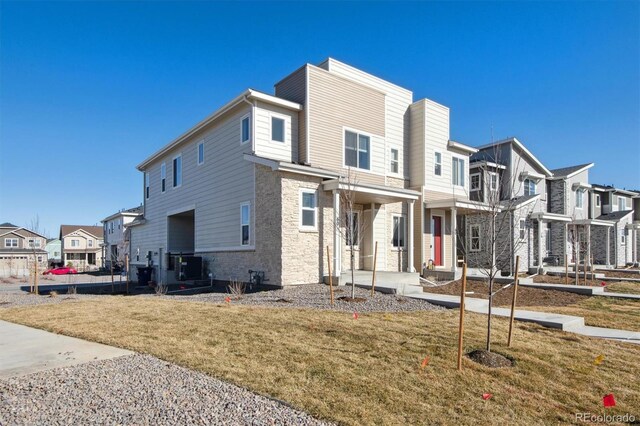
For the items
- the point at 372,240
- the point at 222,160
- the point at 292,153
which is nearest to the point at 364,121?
the point at 292,153

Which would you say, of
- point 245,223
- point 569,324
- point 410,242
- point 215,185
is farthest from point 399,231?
point 569,324

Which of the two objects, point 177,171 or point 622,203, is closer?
point 177,171

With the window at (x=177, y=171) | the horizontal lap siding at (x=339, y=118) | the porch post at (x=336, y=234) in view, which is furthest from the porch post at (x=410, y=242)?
the window at (x=177, y=171)

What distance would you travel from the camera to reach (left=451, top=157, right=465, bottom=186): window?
820 inches

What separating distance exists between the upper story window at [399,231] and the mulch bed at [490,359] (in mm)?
11679

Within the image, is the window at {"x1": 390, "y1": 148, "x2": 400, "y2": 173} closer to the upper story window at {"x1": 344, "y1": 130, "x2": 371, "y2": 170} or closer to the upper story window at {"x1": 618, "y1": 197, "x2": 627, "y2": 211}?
the upper story window at {"x1": 344, "y1": 130, "x2": 371, "y2": 170}

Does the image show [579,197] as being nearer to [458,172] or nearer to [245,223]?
[458,172]

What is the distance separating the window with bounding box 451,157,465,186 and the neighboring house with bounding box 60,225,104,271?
59078 millimetres

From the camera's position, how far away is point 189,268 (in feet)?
59.8

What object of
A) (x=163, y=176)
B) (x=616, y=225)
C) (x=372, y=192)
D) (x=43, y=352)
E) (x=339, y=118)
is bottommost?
(x=43, y=352)

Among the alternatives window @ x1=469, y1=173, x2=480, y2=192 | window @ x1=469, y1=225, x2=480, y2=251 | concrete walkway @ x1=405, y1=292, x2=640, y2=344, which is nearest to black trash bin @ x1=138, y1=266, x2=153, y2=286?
concrete walkway @ x1=405, y1=292, x2=640, y2=344

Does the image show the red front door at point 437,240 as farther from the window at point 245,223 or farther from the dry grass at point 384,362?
the dry grass at point 384,362

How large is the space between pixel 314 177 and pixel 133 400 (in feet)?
33.7

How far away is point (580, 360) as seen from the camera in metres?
6.17
